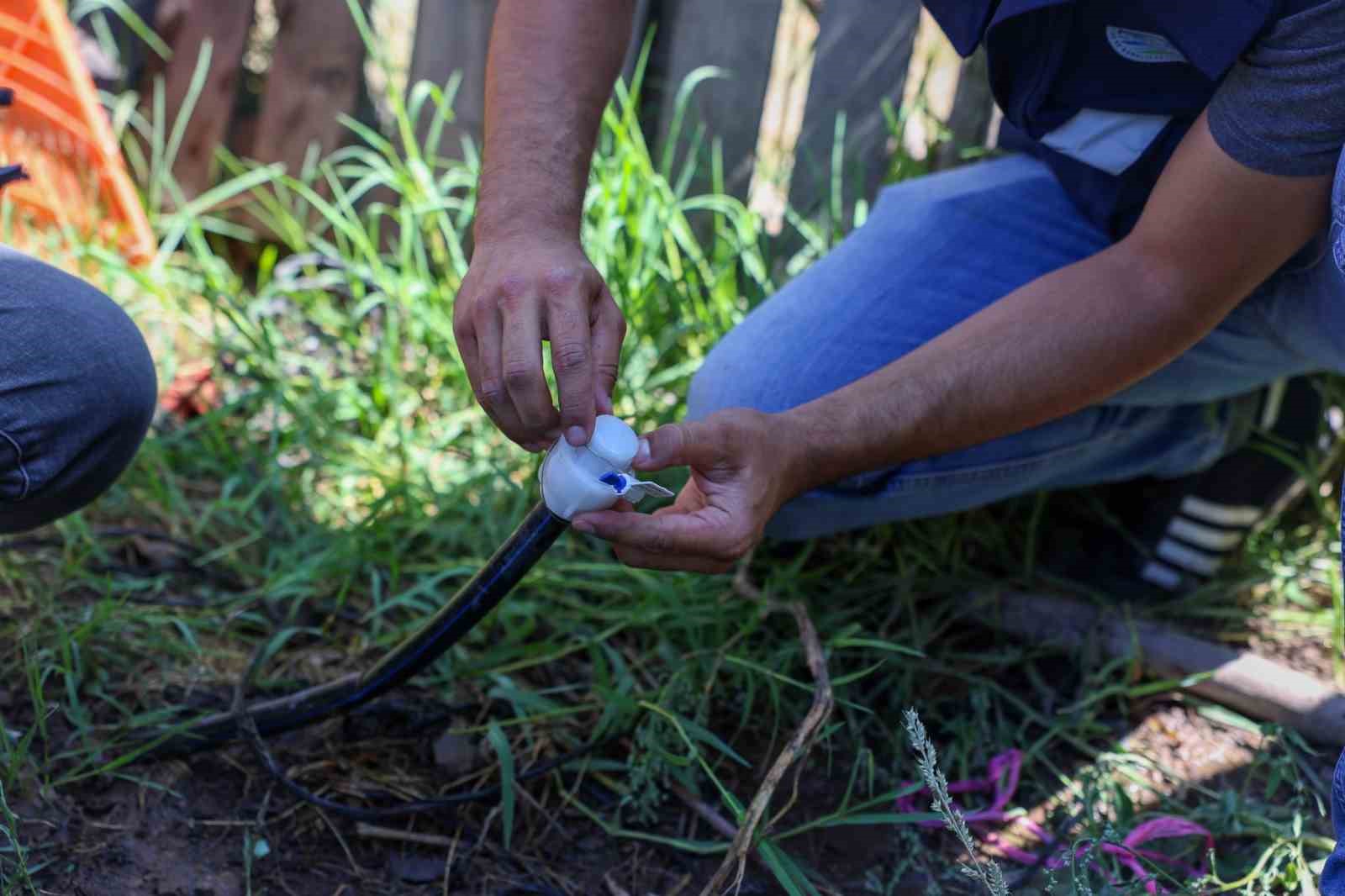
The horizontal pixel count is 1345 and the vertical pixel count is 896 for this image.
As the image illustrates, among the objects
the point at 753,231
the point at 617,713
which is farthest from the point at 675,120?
the point at 617,713

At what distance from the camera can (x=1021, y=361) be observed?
131 centimetres

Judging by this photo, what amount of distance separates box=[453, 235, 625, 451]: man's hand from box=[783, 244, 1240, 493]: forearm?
0.79 ft

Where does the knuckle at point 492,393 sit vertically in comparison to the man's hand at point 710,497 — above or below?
above

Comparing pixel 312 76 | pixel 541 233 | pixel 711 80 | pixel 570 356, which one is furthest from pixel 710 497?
pixel 312 76

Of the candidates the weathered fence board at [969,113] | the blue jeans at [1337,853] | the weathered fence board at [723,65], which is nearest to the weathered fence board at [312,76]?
the weathered fence board at [723,65]

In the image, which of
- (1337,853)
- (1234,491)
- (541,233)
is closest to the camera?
(1337,853)

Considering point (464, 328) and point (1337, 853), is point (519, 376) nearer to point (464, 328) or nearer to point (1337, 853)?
point (464, 328)

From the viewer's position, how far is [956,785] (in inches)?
58.3

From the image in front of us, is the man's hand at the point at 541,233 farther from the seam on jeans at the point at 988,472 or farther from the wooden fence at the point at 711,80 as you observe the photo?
the wooden fence at the point at 711,80

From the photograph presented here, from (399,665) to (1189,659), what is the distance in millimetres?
1037

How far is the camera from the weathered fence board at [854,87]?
2037 millimetres

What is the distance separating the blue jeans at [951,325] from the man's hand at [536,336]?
37 cm

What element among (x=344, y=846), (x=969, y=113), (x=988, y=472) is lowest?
(x=344, y=846)

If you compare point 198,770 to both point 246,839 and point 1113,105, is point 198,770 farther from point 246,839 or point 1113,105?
point 1113,105
